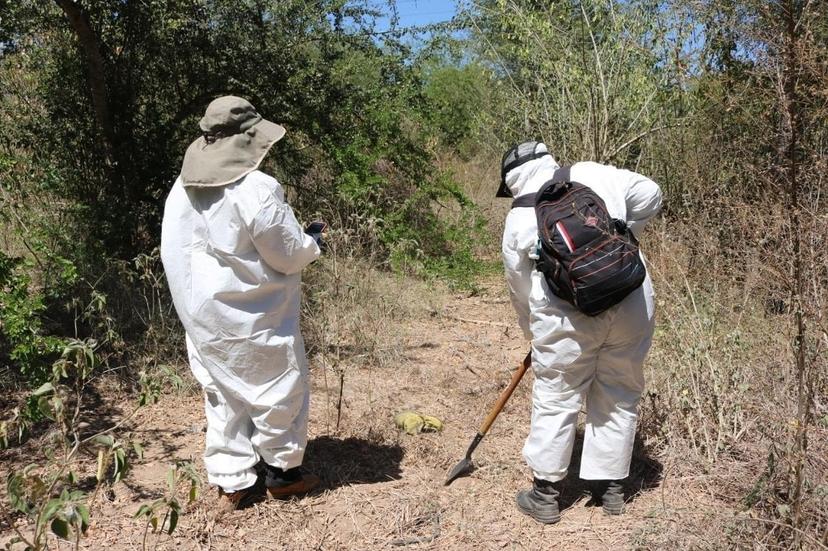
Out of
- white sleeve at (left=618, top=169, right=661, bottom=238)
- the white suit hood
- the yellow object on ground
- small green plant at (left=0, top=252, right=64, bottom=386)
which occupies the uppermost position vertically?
the white suit hood

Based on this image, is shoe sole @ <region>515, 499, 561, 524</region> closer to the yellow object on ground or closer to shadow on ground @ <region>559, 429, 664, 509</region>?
shadow on ground @ <region>559, 429, 664, 509</region>

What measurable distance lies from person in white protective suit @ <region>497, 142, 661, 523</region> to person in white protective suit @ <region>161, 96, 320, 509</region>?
89cm

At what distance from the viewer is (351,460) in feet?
12.6

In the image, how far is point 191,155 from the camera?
3053 mm

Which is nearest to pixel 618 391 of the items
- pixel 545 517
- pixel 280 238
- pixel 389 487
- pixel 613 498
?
pixel 613 498

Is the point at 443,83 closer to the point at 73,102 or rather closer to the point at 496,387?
the point at 73,102

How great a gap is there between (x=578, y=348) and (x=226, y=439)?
1481 millimetres

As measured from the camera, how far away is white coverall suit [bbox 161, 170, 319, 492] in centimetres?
299

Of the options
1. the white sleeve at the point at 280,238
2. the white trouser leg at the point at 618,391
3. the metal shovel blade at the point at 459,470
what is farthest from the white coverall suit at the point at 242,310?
the white trouser leg at the point at 618,391

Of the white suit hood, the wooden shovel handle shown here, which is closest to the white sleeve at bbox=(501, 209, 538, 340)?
the white suit hood

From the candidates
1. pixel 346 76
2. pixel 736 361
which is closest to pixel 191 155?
pixel 736 361

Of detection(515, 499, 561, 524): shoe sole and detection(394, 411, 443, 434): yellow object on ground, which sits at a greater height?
detection(394, 411, 443, 434): yellow object on ground

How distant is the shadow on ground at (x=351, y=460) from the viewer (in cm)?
367

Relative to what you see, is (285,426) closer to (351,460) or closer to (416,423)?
(351,460)
